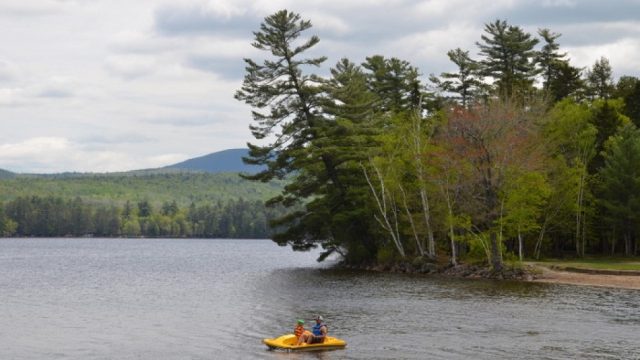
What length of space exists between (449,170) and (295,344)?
3728cm

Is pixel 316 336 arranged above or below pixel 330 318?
above

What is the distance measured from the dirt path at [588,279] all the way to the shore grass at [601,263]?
2.37m

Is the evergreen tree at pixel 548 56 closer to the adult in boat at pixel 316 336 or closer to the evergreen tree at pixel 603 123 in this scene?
the evergreen tree at pixel 603 123

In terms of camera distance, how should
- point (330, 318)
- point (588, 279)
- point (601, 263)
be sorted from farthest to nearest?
point (601, 263)
point (588, 279)
point (330, 318)

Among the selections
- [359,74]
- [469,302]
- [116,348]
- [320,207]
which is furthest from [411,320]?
[359,74]

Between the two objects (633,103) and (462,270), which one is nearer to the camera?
(462,270)

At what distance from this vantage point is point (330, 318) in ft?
148

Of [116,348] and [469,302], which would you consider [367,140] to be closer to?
[469,302]

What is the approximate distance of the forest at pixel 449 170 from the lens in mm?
66812

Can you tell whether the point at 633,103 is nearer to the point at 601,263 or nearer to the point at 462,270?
the point at 601,263

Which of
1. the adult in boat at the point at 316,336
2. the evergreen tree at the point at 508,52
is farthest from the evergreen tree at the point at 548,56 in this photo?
the adult in boat at the point at 316,336

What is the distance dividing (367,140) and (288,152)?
8.38 metres

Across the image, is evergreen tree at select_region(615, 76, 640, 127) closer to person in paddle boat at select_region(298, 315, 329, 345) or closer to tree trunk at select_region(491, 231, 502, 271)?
tree trunk at select_region(491, 231, 502, 271)

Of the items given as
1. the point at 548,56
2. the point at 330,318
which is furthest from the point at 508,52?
the point at 330,318
